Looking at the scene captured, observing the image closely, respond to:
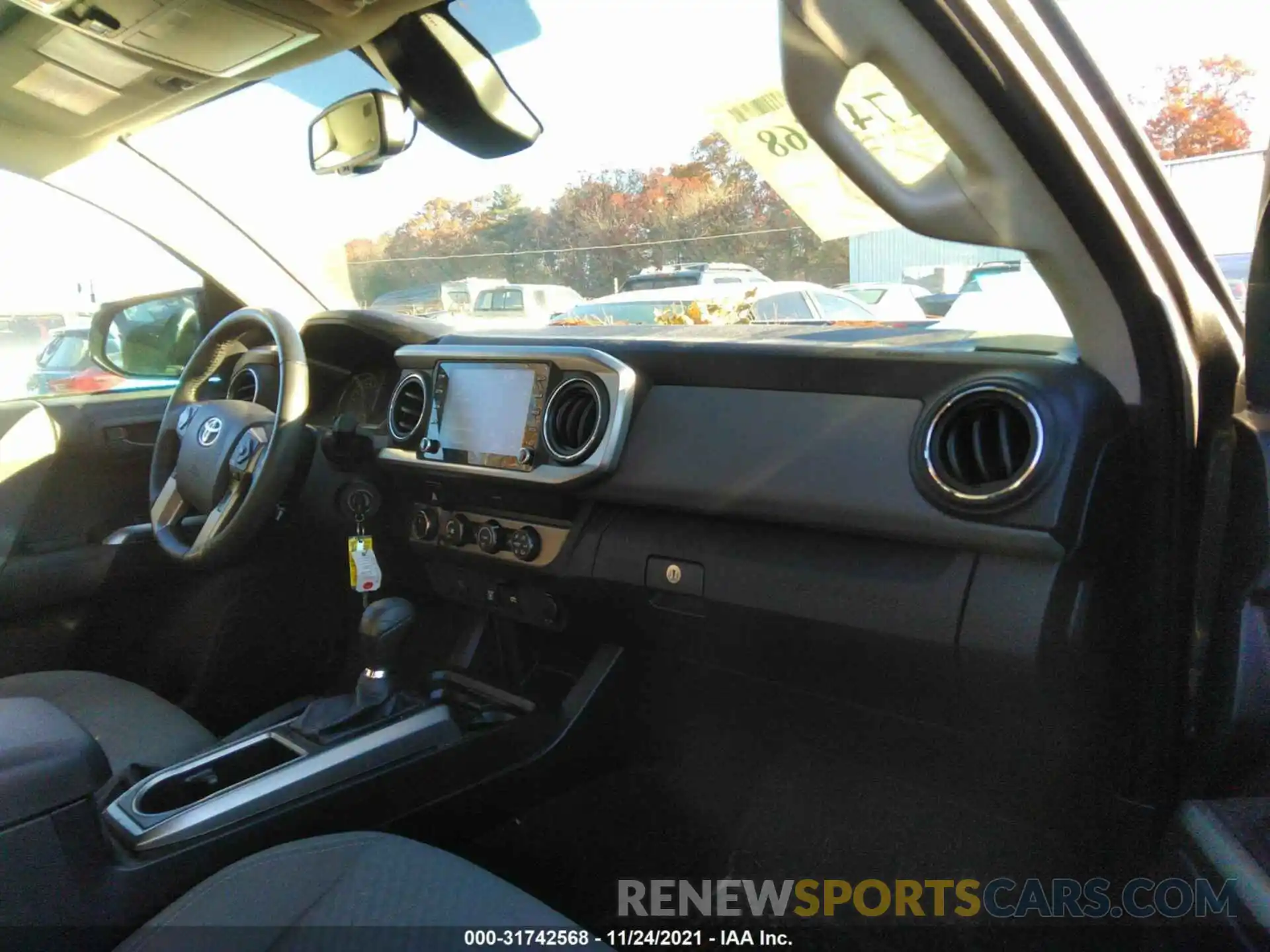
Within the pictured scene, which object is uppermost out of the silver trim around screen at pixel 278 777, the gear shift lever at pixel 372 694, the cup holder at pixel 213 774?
the gear shift lever at pixel 372 694

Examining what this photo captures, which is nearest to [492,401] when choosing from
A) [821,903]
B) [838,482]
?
[838,482]

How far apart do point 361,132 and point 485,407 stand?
79cm

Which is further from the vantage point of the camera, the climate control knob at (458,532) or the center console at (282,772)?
→ the climate control knob at (458,532)

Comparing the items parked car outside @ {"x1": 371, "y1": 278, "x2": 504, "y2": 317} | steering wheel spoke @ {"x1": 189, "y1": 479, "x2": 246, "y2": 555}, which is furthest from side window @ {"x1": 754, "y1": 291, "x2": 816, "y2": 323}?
steering wheel spoke @ {"x1": 189, "y1": 479, "x2": 246, "y2": 555}

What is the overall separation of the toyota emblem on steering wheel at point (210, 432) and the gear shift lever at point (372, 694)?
2.06 feet

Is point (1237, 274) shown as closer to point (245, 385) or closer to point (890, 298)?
point (890, 298)

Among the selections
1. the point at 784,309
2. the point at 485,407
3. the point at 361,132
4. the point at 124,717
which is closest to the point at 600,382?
the point at 485,407

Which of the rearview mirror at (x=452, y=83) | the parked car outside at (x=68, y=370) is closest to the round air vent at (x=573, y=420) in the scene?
the rearview mirror at (x=452, y=83)

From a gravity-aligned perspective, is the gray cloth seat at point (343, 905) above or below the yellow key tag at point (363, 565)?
below

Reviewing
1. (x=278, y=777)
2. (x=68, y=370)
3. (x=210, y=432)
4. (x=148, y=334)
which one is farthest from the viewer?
(x=148, y=334)

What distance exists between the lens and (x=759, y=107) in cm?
158

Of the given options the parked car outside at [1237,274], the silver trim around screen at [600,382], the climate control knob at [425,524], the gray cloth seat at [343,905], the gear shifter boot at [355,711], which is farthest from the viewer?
the climate control knob at [425,524]

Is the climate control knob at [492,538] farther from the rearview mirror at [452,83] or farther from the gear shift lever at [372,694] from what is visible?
the rearview mirror at [452,83]

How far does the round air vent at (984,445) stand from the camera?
1466mm
